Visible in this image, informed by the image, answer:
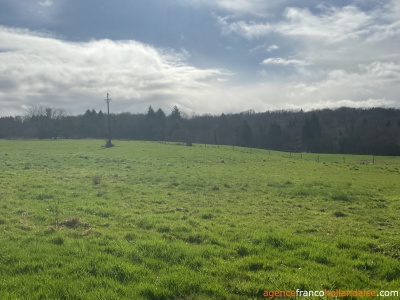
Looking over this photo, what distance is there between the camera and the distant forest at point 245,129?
12556 centimetres

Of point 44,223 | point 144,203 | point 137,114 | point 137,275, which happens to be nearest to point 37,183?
point 144,203

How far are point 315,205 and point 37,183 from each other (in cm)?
1718

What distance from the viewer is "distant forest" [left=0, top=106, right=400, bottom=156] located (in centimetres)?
12556

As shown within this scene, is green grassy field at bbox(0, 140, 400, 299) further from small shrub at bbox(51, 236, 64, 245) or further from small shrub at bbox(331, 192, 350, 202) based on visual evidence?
small shrub at bbox(331, 192, 350, 202)

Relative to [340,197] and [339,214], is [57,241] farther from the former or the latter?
[340,197]

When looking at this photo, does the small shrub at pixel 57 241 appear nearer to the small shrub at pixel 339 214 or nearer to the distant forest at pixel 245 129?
the small shrub at pixel 339 214

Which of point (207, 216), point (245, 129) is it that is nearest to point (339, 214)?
point (207, 216)

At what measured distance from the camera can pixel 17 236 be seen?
417 inches

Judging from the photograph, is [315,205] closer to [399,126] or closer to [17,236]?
[17,236]

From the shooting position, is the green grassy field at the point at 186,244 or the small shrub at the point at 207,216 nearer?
the green grassy field at the point at 186,244

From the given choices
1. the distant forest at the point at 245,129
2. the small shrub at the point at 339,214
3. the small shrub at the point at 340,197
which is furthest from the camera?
the distant forest at the point at 245,129

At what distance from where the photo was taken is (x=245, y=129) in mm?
141250

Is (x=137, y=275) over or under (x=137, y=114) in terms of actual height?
under

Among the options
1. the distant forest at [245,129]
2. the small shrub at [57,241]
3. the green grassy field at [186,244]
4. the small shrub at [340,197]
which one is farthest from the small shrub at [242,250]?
the distant forest at [245,129]
